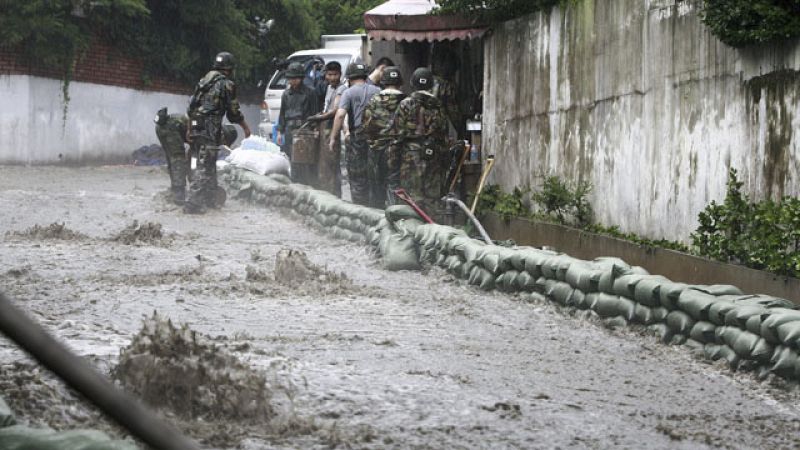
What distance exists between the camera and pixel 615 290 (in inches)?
304

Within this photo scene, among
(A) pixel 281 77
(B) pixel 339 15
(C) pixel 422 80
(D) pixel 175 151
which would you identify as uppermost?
(B) pixel 339 15

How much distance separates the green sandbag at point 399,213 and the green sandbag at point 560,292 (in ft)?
9.93

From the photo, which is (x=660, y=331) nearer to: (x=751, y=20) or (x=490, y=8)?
(x=751, y=20)

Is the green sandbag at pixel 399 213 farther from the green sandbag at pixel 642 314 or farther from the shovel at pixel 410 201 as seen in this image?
the green sandbag at pixel 642 314

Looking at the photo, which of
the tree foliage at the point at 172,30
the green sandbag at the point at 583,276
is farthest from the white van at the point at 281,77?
the green sandbag at the point at 583,276

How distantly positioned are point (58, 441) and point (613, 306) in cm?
458

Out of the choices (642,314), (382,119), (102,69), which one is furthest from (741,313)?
(102,69)

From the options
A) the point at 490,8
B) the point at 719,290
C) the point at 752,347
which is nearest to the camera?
the point at 752,347

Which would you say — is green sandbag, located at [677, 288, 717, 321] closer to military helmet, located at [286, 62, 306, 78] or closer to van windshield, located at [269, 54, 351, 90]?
military helmet, located at [286, 62, 306, 78]

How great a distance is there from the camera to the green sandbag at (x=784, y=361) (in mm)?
5910

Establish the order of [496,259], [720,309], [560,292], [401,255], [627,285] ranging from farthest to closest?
[401,255], [496,259], [560,292], [627,285], [720,309]

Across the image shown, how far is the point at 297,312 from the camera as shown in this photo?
8.11 m

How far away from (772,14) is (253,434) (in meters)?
4.28

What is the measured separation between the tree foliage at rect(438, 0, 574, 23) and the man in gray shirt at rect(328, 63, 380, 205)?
1.13m
